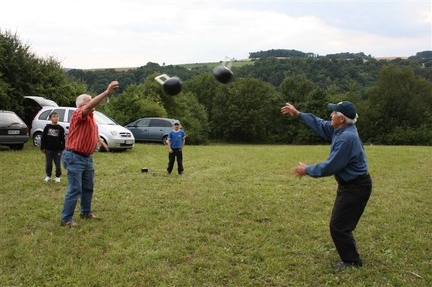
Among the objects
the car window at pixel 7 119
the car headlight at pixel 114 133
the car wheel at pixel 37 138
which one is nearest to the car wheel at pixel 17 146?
the car wheel at pixel 37 138

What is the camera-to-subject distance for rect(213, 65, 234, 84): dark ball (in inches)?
144

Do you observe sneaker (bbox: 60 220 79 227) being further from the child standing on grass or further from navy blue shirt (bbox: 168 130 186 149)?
navy blue shirt (bbox: 168 130 186 149)

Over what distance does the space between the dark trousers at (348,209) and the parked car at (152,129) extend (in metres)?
18.8

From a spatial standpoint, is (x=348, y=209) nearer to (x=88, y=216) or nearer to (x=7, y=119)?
(x=88, y=216)

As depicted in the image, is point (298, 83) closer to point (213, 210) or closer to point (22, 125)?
point (22, 125)

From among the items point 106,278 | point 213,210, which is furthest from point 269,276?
point 213,210

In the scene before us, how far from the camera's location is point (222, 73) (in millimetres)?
3670

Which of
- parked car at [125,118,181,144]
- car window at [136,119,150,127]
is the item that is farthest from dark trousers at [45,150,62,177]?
car window at [136,119,150,127]

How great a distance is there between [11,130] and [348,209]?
14562 mm

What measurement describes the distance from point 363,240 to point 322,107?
168ft

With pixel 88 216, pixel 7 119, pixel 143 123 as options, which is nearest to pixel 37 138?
pixel 7 119

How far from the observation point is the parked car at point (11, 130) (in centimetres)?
1564

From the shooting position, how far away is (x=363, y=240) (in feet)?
19.9

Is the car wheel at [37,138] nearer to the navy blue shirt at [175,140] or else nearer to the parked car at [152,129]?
the parked car at [152,129]
